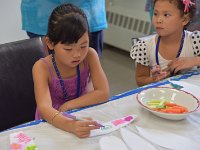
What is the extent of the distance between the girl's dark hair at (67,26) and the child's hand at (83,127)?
342mm

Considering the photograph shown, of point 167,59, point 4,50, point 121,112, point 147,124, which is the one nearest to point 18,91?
point 4,50

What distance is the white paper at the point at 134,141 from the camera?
0.90 meters

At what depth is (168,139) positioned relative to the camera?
947 mm

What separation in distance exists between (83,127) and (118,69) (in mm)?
2351

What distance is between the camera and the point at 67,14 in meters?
1.21

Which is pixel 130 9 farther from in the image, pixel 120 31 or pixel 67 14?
pixel 67 14

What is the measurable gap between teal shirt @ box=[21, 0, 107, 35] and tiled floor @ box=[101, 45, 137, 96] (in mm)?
1013

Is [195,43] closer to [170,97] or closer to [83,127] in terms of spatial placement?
[170,97]

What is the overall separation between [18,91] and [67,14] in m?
0.36

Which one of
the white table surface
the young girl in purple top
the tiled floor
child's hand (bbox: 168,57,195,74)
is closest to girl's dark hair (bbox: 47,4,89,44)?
the young girl in purple top

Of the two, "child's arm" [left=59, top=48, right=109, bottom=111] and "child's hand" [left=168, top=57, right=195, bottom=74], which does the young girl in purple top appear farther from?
"child's hand" [left=168, top=57, right=195, bottom=74]

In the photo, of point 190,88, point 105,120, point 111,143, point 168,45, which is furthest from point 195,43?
point 111,143

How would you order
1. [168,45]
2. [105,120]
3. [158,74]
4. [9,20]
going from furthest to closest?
[9,20] < [168,45] < [158,74] < [105,120]

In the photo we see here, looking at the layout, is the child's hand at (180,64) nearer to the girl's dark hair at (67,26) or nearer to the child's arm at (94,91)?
the child's arm at (94,91)
